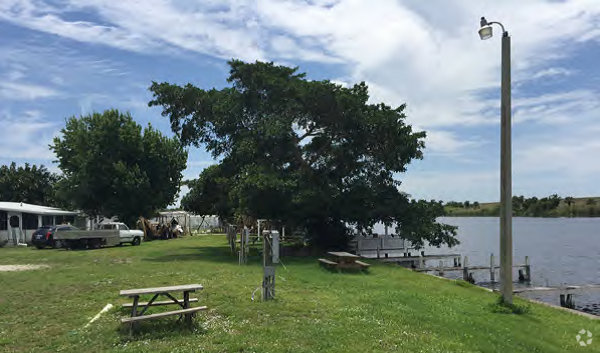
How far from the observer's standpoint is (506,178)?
42.5 feet

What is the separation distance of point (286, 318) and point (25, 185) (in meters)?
65.7

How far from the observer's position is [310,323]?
360 inches

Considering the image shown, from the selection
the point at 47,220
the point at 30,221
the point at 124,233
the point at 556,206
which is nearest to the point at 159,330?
the point at 124,233

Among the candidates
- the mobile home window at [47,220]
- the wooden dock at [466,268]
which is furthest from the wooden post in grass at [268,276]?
the mobile home window at [47,220]

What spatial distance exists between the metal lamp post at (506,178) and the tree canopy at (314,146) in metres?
12.1

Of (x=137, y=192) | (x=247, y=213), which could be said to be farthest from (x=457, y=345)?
(x=137, y=192)

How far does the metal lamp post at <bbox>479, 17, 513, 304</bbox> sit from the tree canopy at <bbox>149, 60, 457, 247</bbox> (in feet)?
39.7

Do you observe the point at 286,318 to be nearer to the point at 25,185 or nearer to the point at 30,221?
the point at 30,221

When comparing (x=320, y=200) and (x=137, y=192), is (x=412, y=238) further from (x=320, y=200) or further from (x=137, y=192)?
(x=137, y=192)

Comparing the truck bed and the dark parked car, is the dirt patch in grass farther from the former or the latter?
the dark parked car

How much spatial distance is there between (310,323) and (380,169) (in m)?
18.9

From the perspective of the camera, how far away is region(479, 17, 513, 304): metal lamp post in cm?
1296

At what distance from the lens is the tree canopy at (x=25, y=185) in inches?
2525

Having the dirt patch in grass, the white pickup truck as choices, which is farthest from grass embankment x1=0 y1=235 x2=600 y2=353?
the white pickup truck
